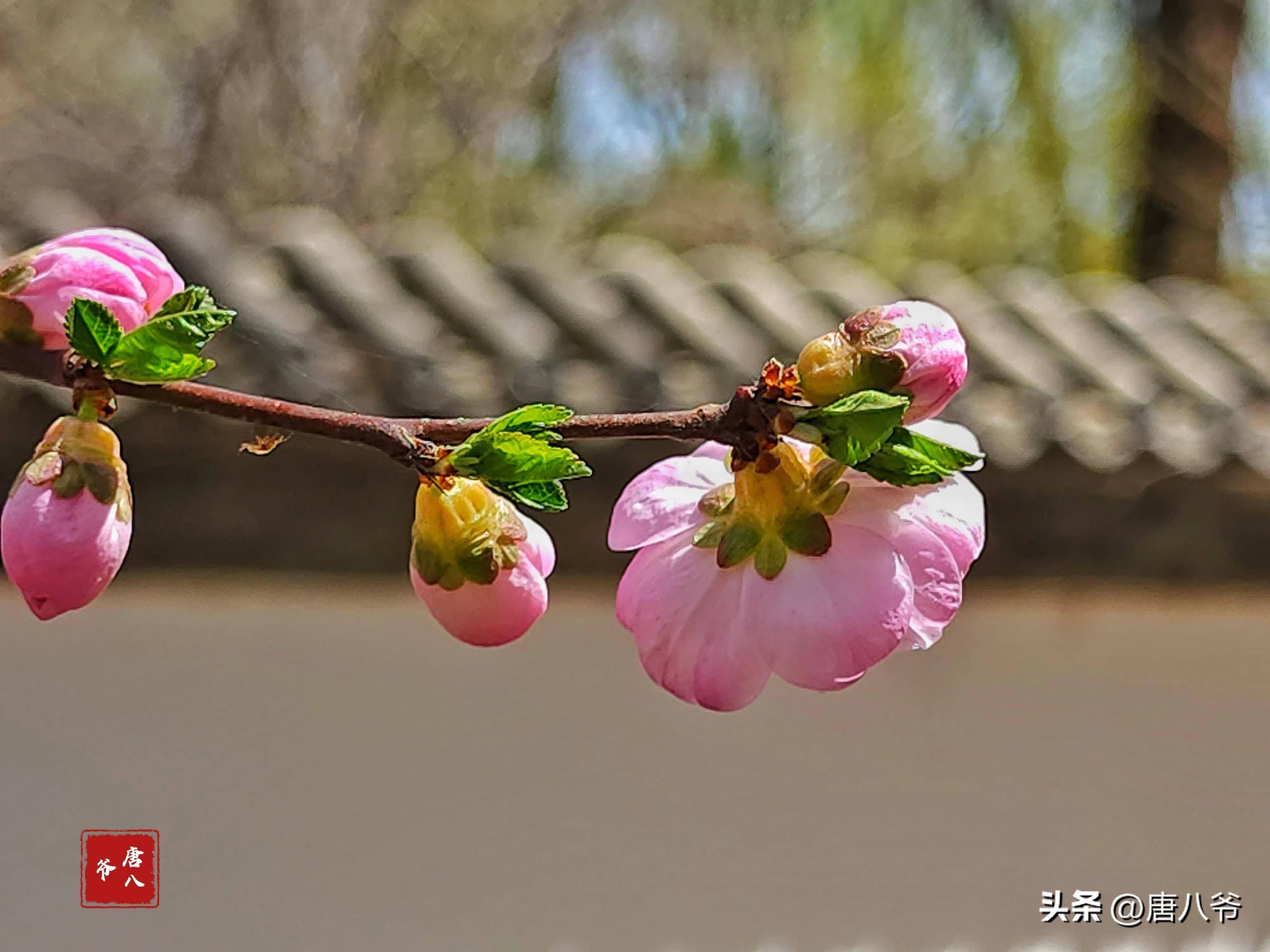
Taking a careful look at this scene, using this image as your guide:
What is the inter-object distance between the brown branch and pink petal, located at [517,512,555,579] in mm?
36

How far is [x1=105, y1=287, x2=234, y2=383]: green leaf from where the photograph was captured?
31 cm

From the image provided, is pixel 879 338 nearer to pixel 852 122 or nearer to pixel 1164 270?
pixel 1164 270

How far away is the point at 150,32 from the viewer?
308cm

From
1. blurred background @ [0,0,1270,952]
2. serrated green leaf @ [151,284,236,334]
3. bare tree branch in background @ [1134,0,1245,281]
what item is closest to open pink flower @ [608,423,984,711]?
serrated green leaf @ [151,284,236,334]

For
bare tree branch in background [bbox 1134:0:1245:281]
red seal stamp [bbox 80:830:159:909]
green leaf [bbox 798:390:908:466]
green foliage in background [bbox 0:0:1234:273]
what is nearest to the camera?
green leaf [bbox 798:390:908:466]

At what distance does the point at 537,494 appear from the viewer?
32cm

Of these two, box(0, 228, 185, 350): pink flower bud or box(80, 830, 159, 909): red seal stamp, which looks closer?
box(0, 228, 185, 350): pink flower bud

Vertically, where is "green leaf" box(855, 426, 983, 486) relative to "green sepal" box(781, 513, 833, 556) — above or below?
above

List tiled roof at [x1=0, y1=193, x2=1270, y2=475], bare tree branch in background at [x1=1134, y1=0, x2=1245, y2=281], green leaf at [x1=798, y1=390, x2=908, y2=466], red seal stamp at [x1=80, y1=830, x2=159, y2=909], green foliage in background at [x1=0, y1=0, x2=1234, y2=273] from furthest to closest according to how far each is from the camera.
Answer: green foliage in background at [x1=0, y1=0, x2=1234, y2=273] < bare tree branch in background at [x1=1134, y1=0, x2=1245, y2=281] < red seal stamp at [x1=80, y1=830, x2=159, y2=909] < tiled roof at [x1=0, y1=193, x2=1270, y2=475] < green leaf at [x1=798, y1=390, x2=908, y2=466]

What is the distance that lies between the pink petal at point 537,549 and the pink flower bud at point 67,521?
10cm

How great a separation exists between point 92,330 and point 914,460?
0.20 meters

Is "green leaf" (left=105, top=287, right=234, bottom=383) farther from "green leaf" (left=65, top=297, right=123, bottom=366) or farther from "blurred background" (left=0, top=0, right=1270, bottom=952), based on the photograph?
"blurred background" (left=0, top=0, right=1270, bottom=952)

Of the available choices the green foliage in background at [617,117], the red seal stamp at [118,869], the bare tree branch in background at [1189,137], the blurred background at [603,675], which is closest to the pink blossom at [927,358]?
the blurred background at [603,675]

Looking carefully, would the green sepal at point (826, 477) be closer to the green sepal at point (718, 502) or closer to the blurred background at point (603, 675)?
the green sepal at point (718, 502)
